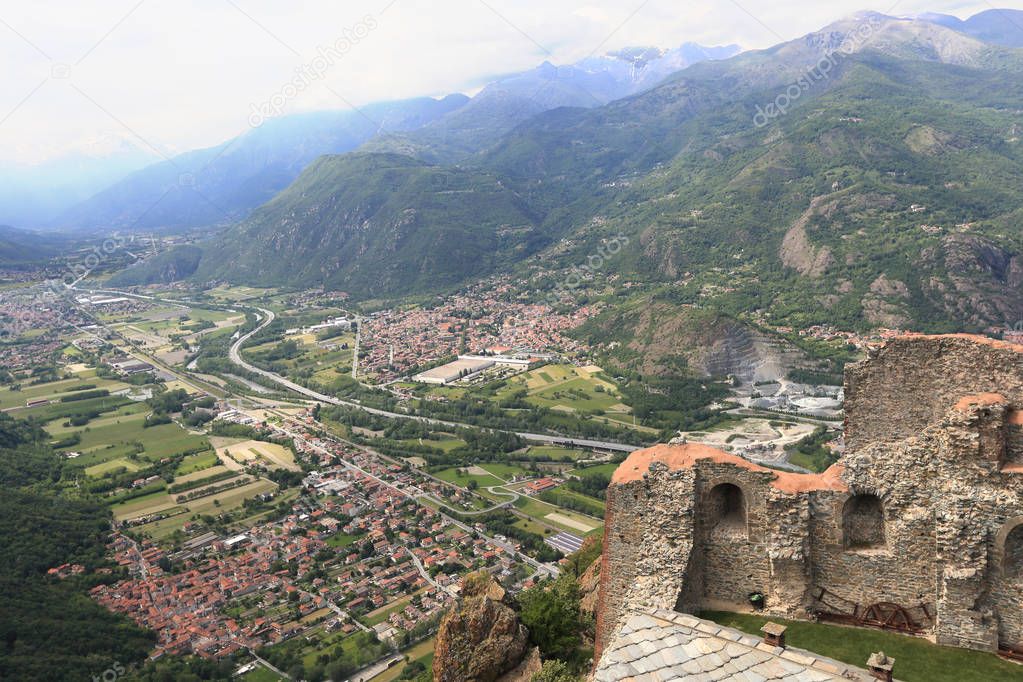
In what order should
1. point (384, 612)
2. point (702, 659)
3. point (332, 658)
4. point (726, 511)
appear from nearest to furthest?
point (702, 659)
point (726, 511)
point (332, 658)
point (384, 612)

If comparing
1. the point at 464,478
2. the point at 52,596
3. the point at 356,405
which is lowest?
the point at 52,596

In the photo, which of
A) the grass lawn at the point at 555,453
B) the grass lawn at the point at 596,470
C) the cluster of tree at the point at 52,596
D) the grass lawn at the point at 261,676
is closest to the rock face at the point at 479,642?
the grass lawn at the point at 261,676

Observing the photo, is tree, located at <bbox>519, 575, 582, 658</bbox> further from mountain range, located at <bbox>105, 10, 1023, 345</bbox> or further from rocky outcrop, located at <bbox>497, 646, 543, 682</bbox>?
mountain range, located at <bbox>105, 10, 1023, 345</bbox>

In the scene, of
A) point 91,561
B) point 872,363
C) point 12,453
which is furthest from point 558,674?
point 12,453

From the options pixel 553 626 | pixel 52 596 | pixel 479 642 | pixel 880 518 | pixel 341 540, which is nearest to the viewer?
→ pixel 880 518

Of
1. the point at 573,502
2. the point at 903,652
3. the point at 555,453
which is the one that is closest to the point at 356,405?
the point at 555,453

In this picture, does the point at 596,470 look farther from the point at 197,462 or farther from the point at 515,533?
the point at 197,462
